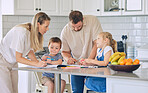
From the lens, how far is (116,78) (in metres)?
2.57

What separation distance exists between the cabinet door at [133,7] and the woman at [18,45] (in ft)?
7.11

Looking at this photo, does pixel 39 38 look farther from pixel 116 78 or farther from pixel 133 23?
pixel 133 23

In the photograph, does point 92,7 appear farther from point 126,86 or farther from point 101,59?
point 126,86

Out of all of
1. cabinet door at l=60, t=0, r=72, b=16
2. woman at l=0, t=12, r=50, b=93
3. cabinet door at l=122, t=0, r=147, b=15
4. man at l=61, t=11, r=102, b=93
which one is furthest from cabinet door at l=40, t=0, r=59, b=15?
woman at l=0, t=12, r=50, b=93

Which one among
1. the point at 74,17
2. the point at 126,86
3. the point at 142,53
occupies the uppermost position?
the point at 74,17

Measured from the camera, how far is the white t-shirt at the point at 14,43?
3.08 meters

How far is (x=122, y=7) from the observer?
507 cm

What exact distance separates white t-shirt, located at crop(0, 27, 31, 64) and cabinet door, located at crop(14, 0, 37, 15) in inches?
70.4

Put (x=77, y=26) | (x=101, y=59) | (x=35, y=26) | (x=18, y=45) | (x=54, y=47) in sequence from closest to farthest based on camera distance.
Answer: (x=18, y=45)
(x=35, y=26)
(x=101, y=59)
(x=77, y=26)
(x=54, y=47)

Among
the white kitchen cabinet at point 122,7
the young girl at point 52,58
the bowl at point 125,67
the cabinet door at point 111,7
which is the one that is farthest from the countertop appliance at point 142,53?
the bowl at point 125,67

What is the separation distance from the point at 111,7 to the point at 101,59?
1.99 meters

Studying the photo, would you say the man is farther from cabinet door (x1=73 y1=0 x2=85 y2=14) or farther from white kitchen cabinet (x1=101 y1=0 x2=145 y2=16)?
cabinet door (x1=73 y1=0 x2=85 y2=14)

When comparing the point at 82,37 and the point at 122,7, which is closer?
the point at 82,37

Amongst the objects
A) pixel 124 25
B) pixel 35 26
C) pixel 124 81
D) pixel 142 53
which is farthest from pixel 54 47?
pixel 124 25
